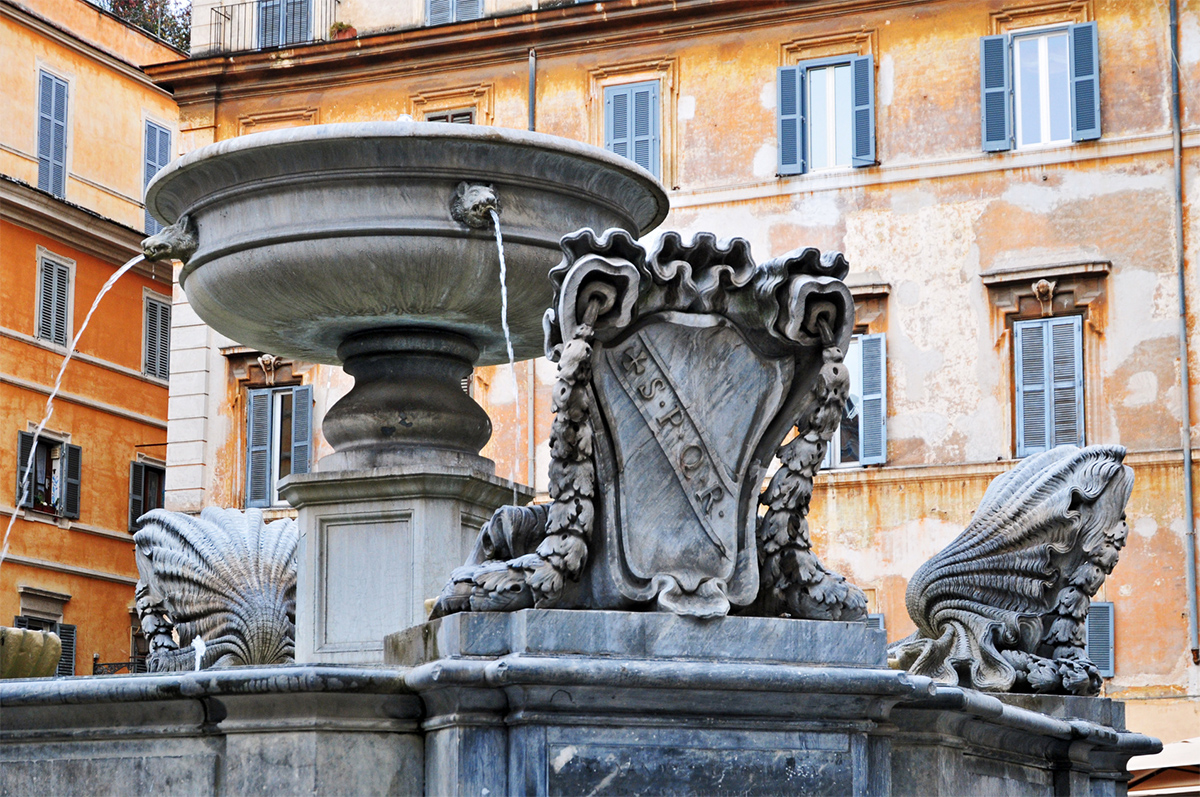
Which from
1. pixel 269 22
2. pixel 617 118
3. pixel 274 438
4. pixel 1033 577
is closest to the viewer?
pixel 1033 577

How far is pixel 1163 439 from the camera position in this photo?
2103cm

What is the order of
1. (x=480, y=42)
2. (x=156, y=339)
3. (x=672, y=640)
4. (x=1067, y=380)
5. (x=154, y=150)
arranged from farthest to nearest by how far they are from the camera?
1. (x=154, y=150)
2. (x=156, y=339)
3. (x=480, y=42)
4. (x=1067, y=380)
5. (x=672, y=640)

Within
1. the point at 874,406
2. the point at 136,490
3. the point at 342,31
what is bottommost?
the point at 136,490

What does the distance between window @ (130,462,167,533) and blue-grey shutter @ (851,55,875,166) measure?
1170 cm

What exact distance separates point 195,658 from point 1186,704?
1526 centimetres

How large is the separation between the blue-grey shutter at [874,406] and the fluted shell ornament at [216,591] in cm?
1529

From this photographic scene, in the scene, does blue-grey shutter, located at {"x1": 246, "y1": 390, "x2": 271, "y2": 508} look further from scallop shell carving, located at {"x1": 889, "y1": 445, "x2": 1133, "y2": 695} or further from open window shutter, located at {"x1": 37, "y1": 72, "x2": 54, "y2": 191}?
scallop shell carving, located at {"x1": 889, "y1": 445, "x2": 1133, "y2": 695}

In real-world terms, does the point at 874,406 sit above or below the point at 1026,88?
below

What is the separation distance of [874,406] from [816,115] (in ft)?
11.4

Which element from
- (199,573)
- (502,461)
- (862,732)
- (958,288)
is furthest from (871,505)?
(862,732)

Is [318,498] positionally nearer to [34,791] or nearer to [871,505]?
[34,791]

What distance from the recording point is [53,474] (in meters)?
28.0

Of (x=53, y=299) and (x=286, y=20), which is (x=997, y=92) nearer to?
(x=286, y=20)

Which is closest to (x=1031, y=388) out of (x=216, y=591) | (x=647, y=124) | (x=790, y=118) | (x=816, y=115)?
(x=816, y=115)
